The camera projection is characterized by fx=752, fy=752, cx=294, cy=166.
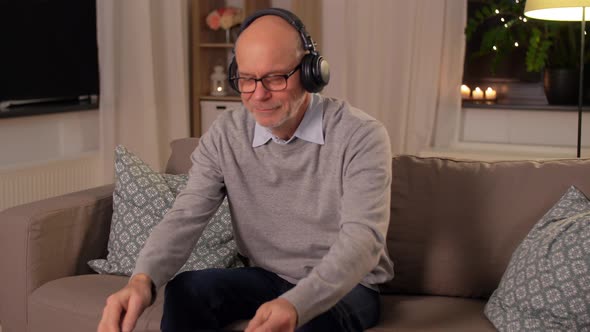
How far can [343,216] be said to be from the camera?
145cm

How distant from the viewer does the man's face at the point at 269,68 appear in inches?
58.1

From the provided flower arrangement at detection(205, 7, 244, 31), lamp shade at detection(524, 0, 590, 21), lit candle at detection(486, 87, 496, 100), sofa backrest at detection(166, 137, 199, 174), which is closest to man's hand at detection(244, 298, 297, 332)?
sofa backrest at detection(166, 137, 199, 174)

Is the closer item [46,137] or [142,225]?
[142,225]

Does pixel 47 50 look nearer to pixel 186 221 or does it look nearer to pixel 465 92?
pixel 465 92

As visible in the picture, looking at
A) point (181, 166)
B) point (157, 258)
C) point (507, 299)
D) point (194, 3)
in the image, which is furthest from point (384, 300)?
point (194, 3)

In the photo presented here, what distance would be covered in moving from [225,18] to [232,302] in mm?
2959

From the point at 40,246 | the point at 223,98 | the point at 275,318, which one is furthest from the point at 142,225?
the point at 223,98

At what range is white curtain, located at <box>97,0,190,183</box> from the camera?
12.4ft

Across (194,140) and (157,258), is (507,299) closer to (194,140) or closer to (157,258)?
(157,258)

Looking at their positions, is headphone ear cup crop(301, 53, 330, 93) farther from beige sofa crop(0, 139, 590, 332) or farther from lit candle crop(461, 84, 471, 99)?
lit candle crop(461, 84, 471, 99)

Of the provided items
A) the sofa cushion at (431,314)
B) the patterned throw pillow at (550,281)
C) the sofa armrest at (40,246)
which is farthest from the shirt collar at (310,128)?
the sofa armrest at (40,246)

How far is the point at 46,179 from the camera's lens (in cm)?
348

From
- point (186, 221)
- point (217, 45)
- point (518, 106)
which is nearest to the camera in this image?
point (186, 221)

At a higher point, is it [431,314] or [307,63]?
[307,63]
